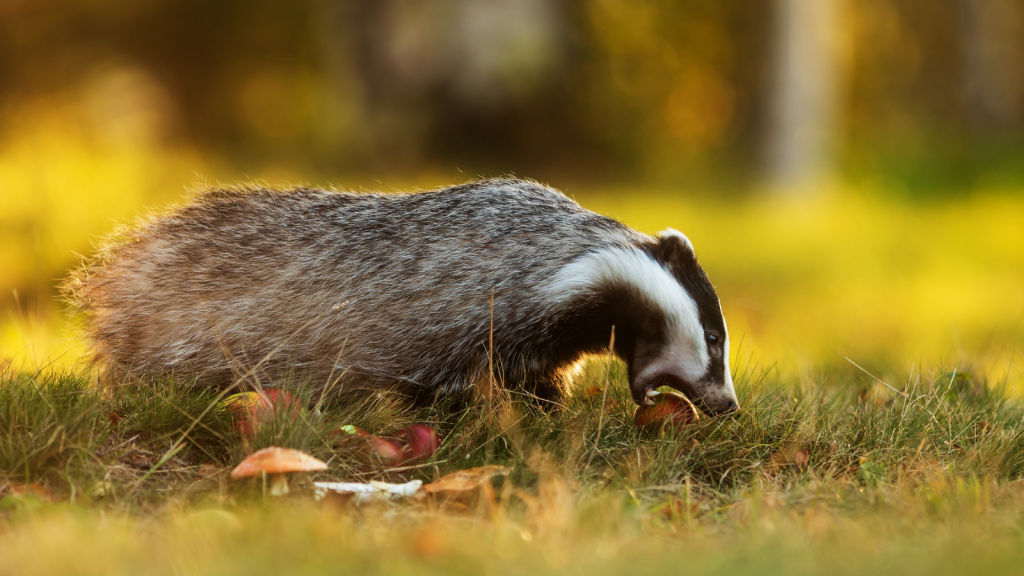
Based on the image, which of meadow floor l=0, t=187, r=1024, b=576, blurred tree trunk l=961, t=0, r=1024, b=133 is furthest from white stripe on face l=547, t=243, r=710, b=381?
blurred tree trunk l=961, t=0, r=1024, b=133

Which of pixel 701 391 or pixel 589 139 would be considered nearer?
pixel 701 391

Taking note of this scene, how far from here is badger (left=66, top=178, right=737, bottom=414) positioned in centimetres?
344

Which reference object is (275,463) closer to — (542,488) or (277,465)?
(277,465)

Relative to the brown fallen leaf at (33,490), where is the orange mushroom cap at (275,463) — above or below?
above

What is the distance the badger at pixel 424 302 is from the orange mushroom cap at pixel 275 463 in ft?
2.15

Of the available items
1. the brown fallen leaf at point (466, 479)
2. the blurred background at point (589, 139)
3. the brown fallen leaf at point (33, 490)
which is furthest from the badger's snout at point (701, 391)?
the brown fallen leaf at point (33, 490)

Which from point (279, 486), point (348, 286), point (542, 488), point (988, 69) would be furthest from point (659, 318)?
point (988, 69)

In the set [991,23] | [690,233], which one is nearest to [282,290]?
[690,233]

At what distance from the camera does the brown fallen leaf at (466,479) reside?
2.74m

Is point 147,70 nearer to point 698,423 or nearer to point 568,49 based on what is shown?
point 568,49

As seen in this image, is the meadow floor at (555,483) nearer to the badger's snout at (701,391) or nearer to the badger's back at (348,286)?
the badger's snout at (701,391)

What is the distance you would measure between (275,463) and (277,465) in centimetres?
1

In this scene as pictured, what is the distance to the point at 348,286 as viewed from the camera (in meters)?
3.53

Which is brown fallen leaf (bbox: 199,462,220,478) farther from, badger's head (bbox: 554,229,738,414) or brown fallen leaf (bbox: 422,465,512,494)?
badger's head (bbox: 554,229,738,414)
